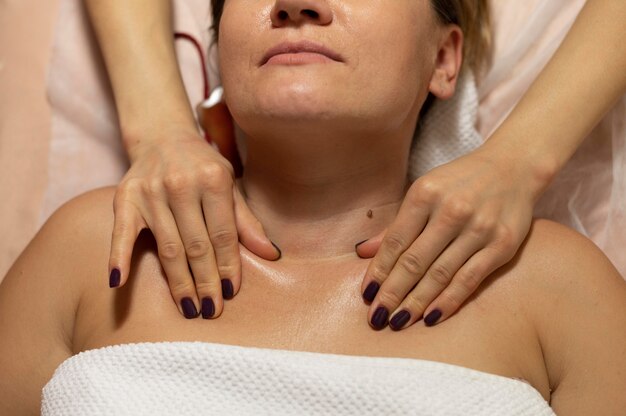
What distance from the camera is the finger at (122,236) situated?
120 centimetres

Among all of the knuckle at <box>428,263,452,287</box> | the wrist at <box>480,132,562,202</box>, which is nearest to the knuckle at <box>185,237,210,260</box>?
the knuckle at <box>428,263,452,287</box>

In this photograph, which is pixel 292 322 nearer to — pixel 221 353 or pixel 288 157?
pixel 221 353

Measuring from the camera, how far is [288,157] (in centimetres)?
136

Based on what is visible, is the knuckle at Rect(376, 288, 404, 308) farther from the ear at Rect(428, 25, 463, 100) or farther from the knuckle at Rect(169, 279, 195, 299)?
the ear at Rect(428, 25, 463, 100)

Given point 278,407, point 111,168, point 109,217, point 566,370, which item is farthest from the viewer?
point 111,168

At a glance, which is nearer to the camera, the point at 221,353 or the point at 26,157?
the point at 221,353

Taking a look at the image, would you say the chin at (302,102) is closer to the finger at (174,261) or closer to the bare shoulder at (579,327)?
the finger at (174,261)

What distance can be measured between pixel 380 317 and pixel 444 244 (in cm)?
14

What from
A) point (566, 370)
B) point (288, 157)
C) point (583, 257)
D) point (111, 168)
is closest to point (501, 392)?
point (566, 370)

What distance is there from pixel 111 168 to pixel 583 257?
0.89 metres

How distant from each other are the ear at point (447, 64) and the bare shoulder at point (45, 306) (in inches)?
23.0

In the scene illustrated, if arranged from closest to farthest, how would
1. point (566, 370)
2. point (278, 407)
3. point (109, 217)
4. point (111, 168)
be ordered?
point (278, 407)
point (566, 370)
point (109, 217)
point (111, 168)

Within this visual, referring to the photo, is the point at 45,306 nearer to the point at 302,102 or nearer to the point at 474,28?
the point at 302,102

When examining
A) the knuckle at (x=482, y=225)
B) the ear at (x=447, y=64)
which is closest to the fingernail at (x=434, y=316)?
the knuckle at (x=482, y=225)
